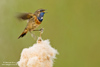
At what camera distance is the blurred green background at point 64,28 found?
188 cm

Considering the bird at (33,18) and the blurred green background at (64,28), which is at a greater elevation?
the blurred green background at (64,28)

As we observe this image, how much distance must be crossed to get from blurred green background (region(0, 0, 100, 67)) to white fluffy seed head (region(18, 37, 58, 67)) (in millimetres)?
789

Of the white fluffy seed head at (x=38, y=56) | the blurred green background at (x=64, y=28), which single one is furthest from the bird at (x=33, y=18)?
the blurred green background at (x=64, y=28)

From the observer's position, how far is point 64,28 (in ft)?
6.40

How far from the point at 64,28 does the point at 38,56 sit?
95 cm

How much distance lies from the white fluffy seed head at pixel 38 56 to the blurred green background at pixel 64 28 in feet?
2.59

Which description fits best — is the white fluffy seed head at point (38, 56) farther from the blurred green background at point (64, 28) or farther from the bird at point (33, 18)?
the blurred green background at point (64, 28)

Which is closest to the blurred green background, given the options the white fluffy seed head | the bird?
the bird

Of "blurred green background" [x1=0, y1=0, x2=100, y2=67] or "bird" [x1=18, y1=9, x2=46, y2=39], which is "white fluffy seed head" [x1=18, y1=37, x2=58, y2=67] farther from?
"blurred green background" [x1=0, y1=0, x2=100, y2=67]

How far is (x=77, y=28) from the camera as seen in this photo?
197 cm

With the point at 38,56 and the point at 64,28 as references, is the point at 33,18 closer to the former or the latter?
the point at 38,56

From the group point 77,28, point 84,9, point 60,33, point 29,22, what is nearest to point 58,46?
point 60,33

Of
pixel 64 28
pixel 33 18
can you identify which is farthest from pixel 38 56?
pixel 64 28

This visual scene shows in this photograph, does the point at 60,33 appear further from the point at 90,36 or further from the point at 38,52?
the point at 38,52
